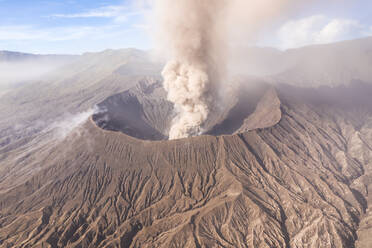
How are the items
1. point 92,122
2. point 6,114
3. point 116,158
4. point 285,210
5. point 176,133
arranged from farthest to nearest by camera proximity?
point 6,114 → point 176,133 → point 92,122 → point 116,158 → point 285,210

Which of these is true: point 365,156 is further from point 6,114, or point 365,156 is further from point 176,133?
point 6,114

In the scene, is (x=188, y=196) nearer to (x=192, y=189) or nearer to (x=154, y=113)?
(x=192, y=189)

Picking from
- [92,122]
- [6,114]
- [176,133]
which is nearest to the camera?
[92,122]

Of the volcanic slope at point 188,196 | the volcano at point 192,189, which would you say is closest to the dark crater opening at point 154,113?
the volcano at point 192,189

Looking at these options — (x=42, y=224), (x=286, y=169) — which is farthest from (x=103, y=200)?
(x=286, y=169)

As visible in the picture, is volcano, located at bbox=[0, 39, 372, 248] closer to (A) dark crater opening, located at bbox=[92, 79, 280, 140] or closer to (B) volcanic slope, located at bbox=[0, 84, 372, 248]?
(B) volcanic slope, located at bbox=[0, 84, 372, 248]

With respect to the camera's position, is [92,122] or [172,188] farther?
[92,122]
